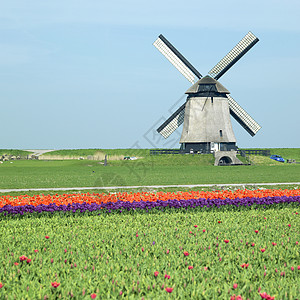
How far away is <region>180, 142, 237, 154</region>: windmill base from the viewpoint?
153 feet

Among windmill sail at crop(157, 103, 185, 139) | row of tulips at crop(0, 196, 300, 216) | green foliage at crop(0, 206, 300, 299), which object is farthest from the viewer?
windmill sail at crop(157, 103, 185, 139)

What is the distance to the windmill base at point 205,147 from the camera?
1836 inches

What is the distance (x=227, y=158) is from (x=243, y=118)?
196 inches

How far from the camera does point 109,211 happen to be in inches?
468

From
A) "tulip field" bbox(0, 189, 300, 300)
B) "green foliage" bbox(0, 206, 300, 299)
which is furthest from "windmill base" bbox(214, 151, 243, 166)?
"green foliage" bbox(0, 206, 300, 299)

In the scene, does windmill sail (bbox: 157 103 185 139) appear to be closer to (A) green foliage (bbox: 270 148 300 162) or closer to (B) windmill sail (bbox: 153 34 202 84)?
(B) windmill sail (bbox: 153 34 202 84)

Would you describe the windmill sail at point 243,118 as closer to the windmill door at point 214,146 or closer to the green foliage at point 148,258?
the windmill door at point 214,146

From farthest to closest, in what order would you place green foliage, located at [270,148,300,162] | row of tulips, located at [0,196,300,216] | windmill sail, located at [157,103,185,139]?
1. green foliage, located at [270,148,300,162]
2. windmill sail, located at [157,103,185,139]
3. row of tulips, located at [0,196,300,216]

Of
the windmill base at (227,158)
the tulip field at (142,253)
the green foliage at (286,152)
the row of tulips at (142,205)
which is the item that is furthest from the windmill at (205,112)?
the tulip field at (142,253)

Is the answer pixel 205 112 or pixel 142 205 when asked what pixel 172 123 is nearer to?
pixel 205 112

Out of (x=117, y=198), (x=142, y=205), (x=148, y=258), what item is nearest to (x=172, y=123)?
(x=117, y=198)

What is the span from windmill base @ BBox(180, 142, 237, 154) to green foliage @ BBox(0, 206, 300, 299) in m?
36.5

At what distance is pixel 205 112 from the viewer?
150 feet

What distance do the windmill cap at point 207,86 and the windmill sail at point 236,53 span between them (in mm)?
1451
